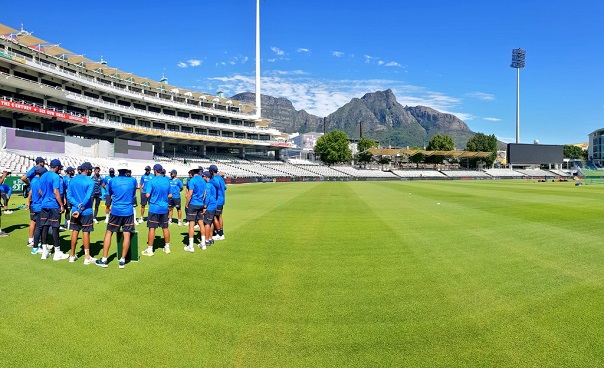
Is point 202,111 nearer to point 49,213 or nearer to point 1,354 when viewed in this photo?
point 49,213

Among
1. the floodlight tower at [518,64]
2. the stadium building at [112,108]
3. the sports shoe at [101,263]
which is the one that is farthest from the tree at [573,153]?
the sports shoe at [101,263]

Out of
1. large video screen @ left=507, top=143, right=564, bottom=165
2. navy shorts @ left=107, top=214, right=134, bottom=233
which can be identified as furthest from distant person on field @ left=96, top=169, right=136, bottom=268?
large video screen @ left=507, top=143, right=564, bottom=165

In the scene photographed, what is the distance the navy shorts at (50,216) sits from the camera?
827 cm

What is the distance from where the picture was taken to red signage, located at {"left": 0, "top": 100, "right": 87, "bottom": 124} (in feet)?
121

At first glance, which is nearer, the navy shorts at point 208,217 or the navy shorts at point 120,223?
the navy shorts at point 120,223

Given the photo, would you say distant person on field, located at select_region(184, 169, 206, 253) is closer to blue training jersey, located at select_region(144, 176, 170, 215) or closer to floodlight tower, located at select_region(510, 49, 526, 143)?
blue training jersey, located at select_region(144, 176, 170, 215)

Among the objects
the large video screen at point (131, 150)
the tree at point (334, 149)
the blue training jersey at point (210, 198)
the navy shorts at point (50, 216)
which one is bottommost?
the navy shorts at point (50, 216)

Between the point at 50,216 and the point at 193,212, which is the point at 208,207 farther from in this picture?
the point at 50,216

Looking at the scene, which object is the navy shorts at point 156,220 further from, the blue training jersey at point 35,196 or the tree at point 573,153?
the tree at point 573,153

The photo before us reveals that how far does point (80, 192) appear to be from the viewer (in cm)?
771

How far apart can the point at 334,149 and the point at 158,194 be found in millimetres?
91940

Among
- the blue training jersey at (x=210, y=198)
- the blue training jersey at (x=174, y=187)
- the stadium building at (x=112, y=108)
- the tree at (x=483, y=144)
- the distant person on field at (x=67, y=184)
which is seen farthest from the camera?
the tree at (x=483, y=144)

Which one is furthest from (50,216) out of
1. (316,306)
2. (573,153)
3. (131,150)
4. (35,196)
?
(573,153)

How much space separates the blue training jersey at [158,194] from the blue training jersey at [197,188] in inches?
38.0
